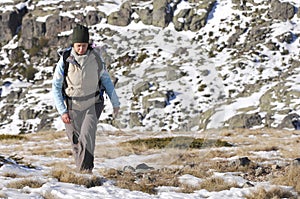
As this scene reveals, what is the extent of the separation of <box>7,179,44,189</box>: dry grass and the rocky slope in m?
1.92

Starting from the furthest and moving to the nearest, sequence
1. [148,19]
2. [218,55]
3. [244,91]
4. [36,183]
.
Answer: [148,19], [218,55], [244,91], [36,183]

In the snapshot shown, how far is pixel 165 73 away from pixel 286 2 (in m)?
91.9

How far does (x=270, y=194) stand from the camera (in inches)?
242

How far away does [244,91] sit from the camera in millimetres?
62031

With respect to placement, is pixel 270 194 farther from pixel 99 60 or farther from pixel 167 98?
pixel 99 60

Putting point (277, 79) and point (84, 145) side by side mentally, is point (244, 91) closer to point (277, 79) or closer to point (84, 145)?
point (277, 79)

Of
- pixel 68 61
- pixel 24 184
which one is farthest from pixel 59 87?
pixel 24 184

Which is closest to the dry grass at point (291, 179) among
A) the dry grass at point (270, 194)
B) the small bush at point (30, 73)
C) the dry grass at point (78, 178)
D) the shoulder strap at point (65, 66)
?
the dry grass at point (270, 194)

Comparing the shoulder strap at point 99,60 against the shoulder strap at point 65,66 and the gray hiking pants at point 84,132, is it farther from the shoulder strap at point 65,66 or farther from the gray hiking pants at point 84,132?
the gray hiking pants at point 84,132

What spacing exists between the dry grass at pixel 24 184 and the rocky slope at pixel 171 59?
1.92 metres

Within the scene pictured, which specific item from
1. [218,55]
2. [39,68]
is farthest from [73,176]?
[39,68]

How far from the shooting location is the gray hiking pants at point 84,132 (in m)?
7.38

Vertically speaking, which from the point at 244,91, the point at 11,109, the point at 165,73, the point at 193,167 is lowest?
the point at 11,109

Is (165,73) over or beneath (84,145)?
over
